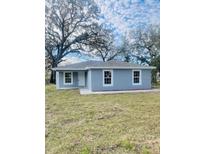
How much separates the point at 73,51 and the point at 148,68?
0.55 m

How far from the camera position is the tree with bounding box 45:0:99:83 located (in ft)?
6.61

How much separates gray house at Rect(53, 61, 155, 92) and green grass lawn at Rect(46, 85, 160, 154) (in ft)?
0.20

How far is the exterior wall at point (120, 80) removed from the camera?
2.11 meters

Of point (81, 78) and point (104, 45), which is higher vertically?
point (104, 45)

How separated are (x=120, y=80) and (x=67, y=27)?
52 centimetres

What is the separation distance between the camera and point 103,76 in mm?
2117

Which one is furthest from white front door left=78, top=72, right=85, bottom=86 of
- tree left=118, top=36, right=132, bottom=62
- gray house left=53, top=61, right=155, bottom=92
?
A: tree left=118, top=36, right=132, bottom=62

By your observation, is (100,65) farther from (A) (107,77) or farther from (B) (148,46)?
(B) (148,46)

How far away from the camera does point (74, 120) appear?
2082 millimetres

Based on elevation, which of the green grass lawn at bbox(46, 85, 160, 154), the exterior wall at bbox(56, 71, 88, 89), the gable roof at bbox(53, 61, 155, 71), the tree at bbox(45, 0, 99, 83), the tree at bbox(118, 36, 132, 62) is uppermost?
the tree at bbox(45, 0, 99, 83)

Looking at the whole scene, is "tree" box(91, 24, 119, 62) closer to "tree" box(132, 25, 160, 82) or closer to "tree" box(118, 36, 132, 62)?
"tree" box(118, 36, 132, 62)

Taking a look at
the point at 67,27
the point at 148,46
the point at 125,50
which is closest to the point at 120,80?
the point at 125,50

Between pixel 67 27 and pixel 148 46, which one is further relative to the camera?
pixel 148 46
